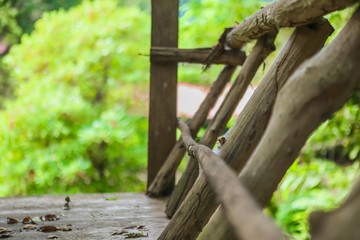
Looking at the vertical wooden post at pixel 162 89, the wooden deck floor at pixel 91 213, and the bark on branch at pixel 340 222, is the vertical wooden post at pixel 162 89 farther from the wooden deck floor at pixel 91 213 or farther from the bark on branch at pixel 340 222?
the bark on branch at pixel 340 222

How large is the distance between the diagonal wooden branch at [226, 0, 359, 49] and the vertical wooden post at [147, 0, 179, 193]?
789 mm

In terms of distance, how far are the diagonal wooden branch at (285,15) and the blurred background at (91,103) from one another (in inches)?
85.1

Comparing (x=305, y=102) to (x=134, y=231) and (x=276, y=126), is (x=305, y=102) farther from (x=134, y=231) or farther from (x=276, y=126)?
(x=134, y=231)

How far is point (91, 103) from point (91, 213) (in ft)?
9.32

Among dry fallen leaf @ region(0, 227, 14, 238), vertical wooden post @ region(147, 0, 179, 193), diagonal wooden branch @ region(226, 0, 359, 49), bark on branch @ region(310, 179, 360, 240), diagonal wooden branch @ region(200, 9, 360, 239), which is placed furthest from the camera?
vertical wooden post @ region(147, 0, 179, 193)

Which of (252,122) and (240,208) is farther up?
(252,122)

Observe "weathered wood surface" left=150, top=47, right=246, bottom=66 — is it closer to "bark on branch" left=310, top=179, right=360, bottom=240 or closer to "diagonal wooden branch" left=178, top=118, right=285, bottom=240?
"diagonal wooden branch" left=178, top=118, right=285, bottom=240

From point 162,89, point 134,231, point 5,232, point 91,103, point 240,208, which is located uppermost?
point 91,103

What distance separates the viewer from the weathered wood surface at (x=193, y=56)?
12.1 feet

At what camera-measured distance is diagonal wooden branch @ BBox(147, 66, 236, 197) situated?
3.75 m

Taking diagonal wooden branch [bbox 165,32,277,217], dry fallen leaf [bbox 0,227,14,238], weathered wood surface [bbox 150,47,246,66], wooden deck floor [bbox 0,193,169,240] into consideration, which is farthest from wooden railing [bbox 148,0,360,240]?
dry fallen leaf [bbox 0,227,14,238]

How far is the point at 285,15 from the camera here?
2.14m

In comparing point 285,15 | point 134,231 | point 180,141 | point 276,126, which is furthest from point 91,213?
point 276,126

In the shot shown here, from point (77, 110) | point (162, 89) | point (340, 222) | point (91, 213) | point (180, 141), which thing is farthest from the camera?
point (77, 110)
